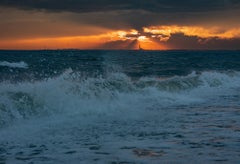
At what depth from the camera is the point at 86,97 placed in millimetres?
16219

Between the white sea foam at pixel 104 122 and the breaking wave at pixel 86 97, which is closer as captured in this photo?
the white sea foam at pixel 104 122

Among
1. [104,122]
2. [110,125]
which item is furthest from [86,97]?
[110,125]

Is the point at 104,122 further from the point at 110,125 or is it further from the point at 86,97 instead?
the point at 86,97

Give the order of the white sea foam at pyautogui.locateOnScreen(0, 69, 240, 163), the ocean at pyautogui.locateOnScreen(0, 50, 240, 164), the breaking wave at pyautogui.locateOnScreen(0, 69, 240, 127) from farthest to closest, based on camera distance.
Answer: the breaking wave at pyautogui.locateOnScreen(0, 69, 240, 127)
the white sea foam at pyautogui.locateOnScreen(0, 69, 240, 163)
the ocean at pyautogui.locateOnScreen(0, 50, 240, 164)

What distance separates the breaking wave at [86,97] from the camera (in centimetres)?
1318

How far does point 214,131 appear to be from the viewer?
10.8 metres

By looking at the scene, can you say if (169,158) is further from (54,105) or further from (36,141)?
(54,105)

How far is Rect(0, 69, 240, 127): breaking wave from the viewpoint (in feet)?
43.2

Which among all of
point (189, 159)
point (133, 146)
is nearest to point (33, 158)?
point (133, 146)

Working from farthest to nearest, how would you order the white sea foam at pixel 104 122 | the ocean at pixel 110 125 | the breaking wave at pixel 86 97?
1. the breaking wave at pixel 86 97
2. the white sea foam at pixel 104 122
3. the ocean at pixel 110 125

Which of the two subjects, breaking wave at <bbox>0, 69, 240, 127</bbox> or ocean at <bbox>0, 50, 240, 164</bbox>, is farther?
breaking wave at <bbox>0, 69, 240, 127</bbox>

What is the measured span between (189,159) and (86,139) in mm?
2858

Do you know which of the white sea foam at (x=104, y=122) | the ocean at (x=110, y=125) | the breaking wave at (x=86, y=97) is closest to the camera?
the ocean at (x=110, y=125)

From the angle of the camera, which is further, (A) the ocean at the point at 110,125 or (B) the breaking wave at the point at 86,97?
(B) the breaking wave at the point at 86,97
